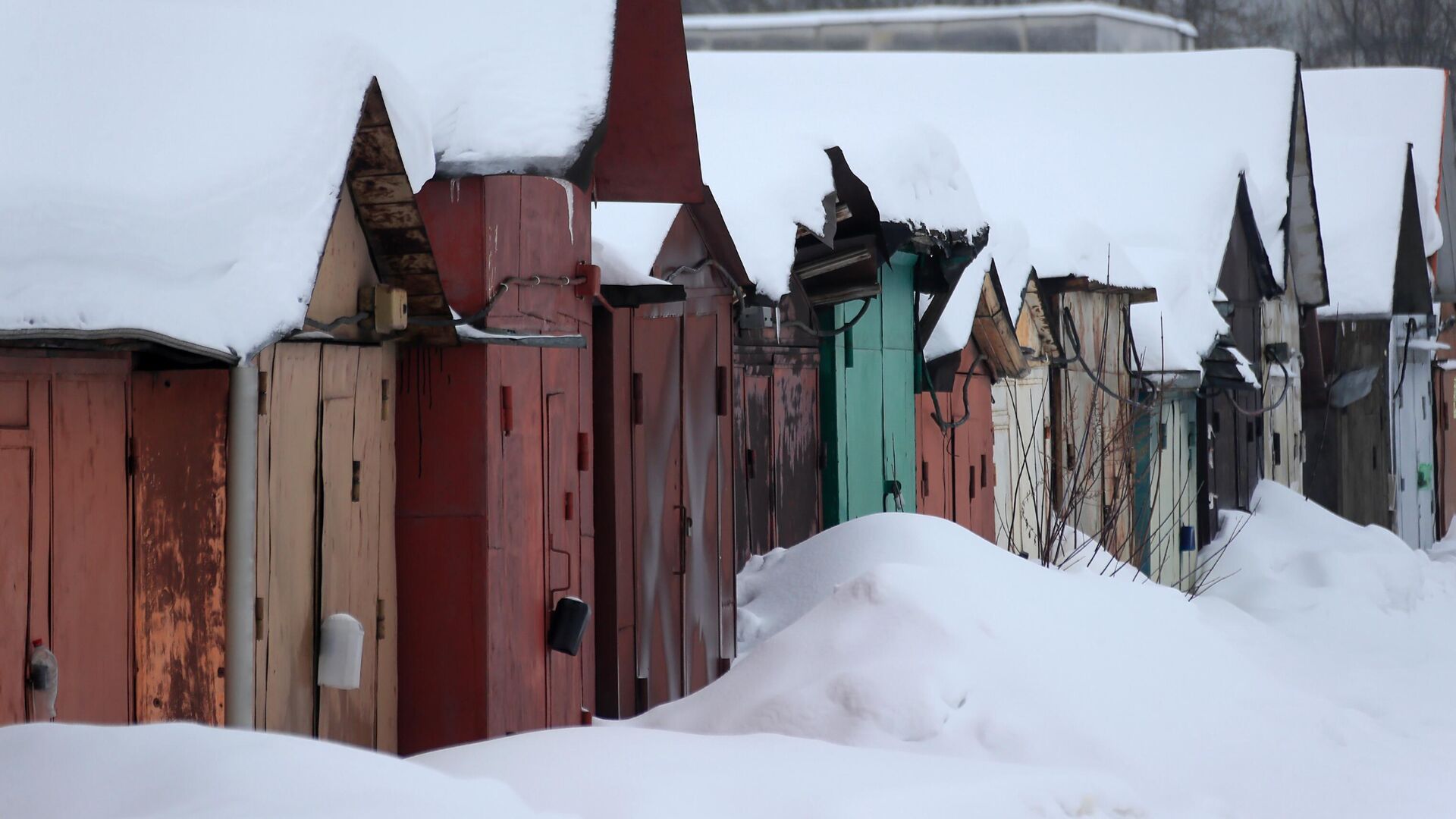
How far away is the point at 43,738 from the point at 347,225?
2.25 metres

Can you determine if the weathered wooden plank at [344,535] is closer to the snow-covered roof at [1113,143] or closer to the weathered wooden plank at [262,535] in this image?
the weathered wooden plank at [262,535]

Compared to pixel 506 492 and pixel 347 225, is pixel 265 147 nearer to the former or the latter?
pixel 347 225

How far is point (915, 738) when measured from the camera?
5.69m

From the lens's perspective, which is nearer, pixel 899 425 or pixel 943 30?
pixel 899 425

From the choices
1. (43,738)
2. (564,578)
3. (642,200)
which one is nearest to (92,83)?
(43,738)

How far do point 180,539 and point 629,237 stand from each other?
3.51 m

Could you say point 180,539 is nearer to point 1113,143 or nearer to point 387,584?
point 387,584

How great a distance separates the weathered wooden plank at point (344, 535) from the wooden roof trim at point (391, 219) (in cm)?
28

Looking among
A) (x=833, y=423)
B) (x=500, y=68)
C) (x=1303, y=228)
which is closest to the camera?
(x=500, y=68)

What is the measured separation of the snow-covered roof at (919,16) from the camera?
2958 cm

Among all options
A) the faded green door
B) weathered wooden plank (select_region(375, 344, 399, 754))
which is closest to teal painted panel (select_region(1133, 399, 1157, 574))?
the faded green door

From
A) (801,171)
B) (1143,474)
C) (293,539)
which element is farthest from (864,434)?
(293,539)

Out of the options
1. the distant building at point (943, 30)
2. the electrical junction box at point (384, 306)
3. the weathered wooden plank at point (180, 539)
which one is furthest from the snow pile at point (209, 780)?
the distant building at point (943, 30)

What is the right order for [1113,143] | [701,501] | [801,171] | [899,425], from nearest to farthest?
[701,501], [801,171], [899,425], [1113,143]
